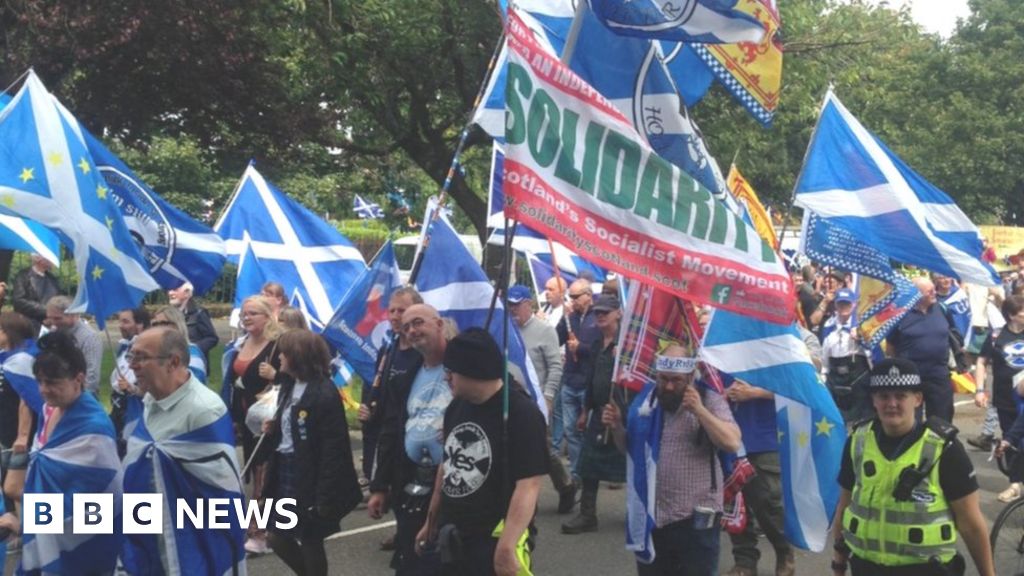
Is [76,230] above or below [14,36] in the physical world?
below

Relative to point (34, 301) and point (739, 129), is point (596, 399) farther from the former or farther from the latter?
point (739, 129)

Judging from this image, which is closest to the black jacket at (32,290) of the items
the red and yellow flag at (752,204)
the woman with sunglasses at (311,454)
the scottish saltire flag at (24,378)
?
the scottish saltire flag at (24,378)

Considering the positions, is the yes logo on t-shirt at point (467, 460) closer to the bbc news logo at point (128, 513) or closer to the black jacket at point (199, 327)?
the bbc news logo at point (128, 513)

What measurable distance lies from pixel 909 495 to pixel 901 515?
0.28 feet

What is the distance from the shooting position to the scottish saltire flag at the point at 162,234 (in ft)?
30.9

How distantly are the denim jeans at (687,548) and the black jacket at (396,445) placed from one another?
117cm

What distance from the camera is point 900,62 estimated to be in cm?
5031

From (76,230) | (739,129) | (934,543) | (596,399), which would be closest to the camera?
(934,543)

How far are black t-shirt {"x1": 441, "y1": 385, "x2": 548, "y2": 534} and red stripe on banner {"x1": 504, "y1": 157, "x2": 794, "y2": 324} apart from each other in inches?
26.2

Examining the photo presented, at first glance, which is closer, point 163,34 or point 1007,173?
point 163,34

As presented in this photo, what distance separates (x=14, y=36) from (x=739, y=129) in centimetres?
1009

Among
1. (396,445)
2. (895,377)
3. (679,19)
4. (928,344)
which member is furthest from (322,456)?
(928,344)

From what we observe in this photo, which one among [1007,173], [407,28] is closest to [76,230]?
[407,28]

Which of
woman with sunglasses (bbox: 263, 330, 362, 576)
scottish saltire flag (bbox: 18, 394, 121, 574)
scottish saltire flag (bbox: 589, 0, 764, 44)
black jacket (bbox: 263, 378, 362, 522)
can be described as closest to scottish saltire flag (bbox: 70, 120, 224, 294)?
woman with sunglasses (bbox: 263, 330, 362, 576)
